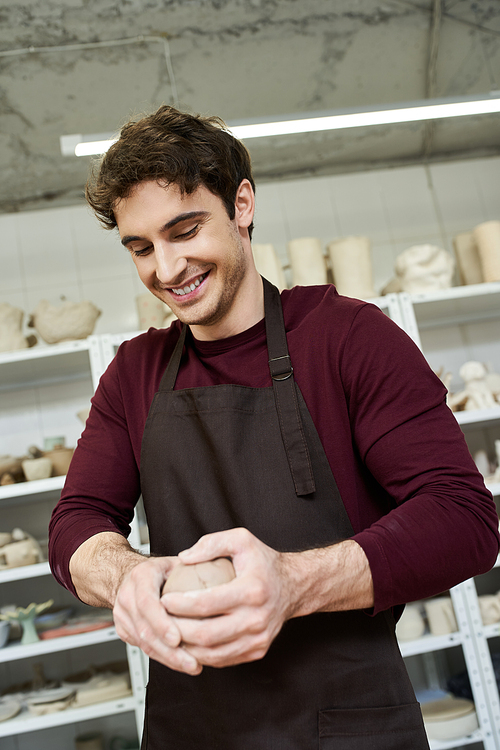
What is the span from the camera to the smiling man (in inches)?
30.1

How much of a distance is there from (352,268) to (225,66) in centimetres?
117

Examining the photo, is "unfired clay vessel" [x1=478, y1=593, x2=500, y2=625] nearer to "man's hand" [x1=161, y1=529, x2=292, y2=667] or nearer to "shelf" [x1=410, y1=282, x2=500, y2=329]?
"shelf" [x1=410, y1=282, x2=500, y2=329]

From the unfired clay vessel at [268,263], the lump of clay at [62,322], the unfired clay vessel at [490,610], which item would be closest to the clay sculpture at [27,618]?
the lump of clay at [62,322]

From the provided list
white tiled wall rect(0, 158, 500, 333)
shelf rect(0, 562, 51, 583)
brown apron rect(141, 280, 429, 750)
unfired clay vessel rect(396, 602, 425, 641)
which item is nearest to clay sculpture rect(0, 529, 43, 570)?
shelf rect(0, 562, 51, 583)

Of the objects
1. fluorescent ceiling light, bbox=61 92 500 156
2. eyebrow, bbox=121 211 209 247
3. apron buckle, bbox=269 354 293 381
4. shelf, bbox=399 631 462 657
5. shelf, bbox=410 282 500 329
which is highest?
fluorescent ceiling light, bbox=61 92 500 156

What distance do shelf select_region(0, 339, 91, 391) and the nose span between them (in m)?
1.60

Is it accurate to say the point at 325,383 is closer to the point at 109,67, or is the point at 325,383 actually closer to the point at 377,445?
the point at 377,445

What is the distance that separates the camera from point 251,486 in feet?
3.30

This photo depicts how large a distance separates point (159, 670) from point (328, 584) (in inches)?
16.7

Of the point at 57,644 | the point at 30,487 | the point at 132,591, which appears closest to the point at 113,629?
the point at 57,644

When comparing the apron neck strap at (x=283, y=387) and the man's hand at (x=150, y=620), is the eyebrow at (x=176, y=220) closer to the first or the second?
the apron neck strap at (x=283, y=387)

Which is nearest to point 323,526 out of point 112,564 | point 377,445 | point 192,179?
point 377,445

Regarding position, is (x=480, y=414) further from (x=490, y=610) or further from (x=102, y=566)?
(x=102, y=566)

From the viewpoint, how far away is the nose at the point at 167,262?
1081 mm
